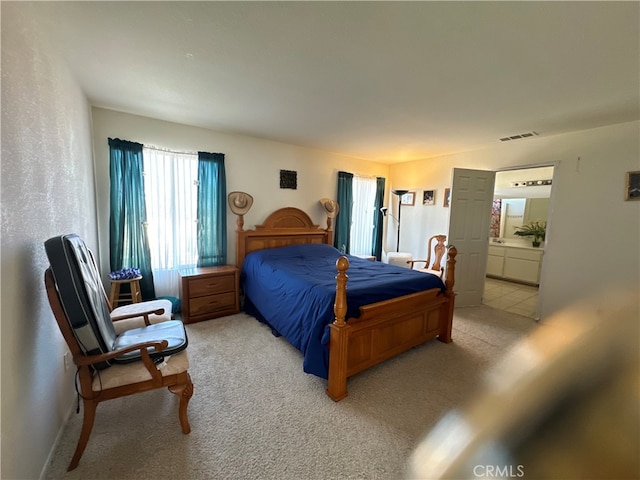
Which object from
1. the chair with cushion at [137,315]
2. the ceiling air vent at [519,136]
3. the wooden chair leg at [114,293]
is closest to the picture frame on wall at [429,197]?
the ceiling air vent at [519,136]

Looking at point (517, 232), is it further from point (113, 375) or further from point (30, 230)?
point (30, 230)

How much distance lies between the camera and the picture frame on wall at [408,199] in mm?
4801

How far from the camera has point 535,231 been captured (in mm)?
5273

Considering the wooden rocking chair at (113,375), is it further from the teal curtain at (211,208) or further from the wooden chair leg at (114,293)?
the teal curtain at (211,208)

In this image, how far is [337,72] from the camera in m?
1.91

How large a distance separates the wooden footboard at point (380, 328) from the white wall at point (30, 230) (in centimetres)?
159

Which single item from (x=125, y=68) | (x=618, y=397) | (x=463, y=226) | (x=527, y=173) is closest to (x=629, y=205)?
(x=463, y=226)

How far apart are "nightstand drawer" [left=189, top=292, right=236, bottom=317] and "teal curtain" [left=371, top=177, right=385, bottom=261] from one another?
9.29 ft

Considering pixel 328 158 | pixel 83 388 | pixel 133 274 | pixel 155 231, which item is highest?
pixel 328 158

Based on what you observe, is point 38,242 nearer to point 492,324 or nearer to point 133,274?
point 133,274

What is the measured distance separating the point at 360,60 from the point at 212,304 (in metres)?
2.85

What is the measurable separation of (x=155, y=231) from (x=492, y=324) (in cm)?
416

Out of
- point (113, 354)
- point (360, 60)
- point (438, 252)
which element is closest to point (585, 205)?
point (438, 252)

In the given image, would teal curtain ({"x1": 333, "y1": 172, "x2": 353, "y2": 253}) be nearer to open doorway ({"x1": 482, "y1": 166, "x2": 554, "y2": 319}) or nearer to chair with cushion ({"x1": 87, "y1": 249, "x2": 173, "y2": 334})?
open doorway ({"x1": 482, "y1": 166, "x2": 554, "y2": 319})
